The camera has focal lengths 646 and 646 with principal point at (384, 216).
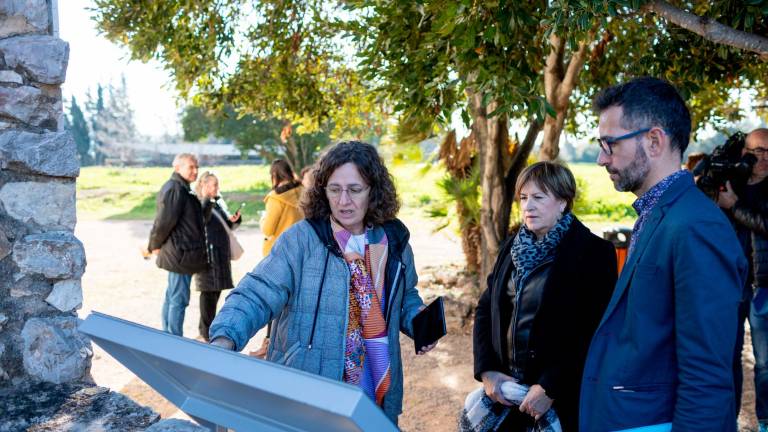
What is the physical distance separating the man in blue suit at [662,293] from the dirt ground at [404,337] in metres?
3.23

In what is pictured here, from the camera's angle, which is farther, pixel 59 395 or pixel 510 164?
pixel 510 164

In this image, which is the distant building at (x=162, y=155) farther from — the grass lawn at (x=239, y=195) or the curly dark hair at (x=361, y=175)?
the curly dark hair at (x=361, y=175)

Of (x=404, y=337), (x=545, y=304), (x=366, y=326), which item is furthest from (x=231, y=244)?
(x=545, y=304)

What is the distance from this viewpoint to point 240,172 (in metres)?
37.0

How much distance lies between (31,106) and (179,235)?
3.34 metres

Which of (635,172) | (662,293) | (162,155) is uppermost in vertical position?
(635,172)

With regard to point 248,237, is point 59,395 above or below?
above

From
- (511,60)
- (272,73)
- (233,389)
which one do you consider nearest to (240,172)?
(272,73)

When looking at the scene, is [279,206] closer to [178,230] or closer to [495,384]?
[178,230]

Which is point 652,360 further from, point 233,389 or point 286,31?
point 286,31

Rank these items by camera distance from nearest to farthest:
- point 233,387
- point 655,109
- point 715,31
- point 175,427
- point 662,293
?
1. point 233,387
2. point 662,293
3. point 655,109
4. point 175,427
5. point 715,31

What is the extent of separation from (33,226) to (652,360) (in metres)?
2.46

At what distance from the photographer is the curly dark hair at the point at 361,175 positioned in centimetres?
256

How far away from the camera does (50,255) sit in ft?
8.99
